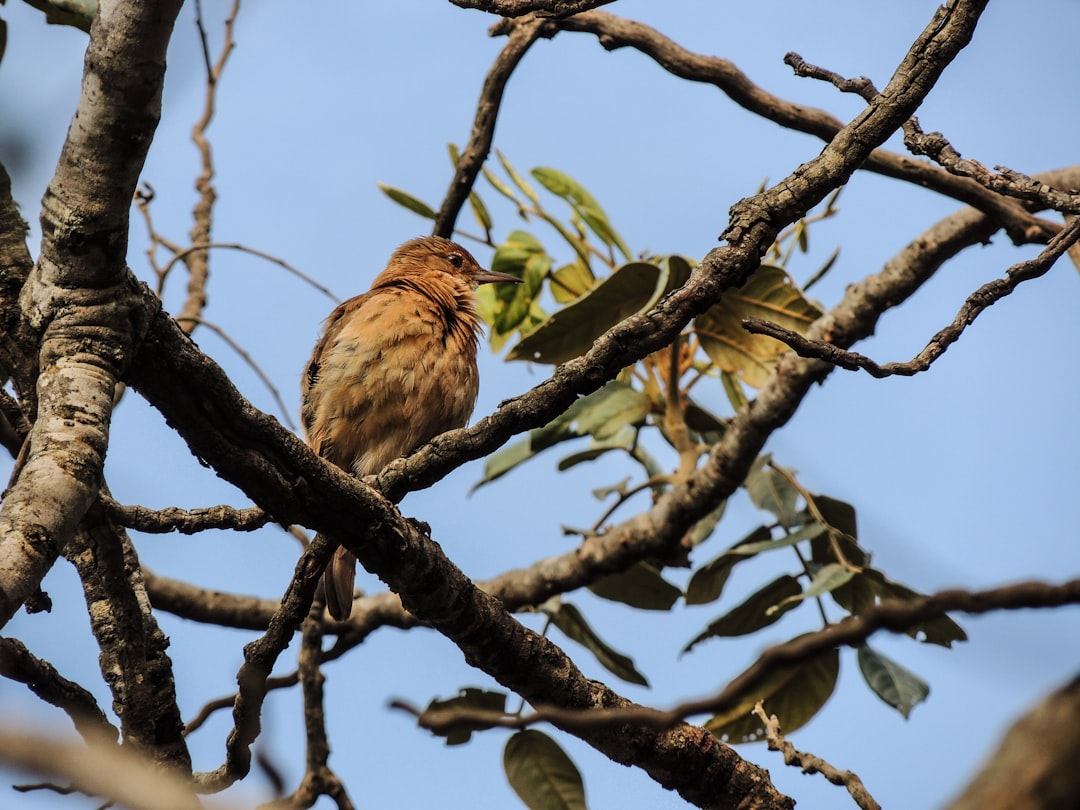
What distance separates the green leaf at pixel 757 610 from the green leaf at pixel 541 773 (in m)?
0.85

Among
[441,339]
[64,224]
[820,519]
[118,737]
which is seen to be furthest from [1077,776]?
[441,339]

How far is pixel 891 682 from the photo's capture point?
4.30m

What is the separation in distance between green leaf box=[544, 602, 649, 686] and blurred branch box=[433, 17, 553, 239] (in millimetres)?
1913

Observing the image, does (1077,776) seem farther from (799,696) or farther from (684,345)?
(684,345)

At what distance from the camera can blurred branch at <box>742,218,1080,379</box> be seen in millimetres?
2703

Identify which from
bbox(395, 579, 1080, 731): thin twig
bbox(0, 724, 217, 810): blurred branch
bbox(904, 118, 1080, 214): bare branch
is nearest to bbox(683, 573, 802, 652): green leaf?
bbox(904, 118, 1080, 214): bare branch

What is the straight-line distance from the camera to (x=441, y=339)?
5.05 metres

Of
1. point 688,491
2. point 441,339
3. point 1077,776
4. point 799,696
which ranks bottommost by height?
point 1077,776

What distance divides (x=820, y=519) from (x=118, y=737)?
2829 mm

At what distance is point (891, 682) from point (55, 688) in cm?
291

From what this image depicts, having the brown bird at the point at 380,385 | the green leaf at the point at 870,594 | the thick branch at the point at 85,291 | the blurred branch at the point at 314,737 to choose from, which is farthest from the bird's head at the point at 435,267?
the thick branch at the point at 85,291

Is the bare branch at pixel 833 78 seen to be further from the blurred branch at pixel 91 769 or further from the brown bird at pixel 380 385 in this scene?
the blurred branch at pixel 91 769

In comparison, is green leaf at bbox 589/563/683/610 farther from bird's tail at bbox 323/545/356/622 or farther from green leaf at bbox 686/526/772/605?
bird's tail at bbox 323/545/356/622

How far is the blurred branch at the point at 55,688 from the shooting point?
2.79 meters
